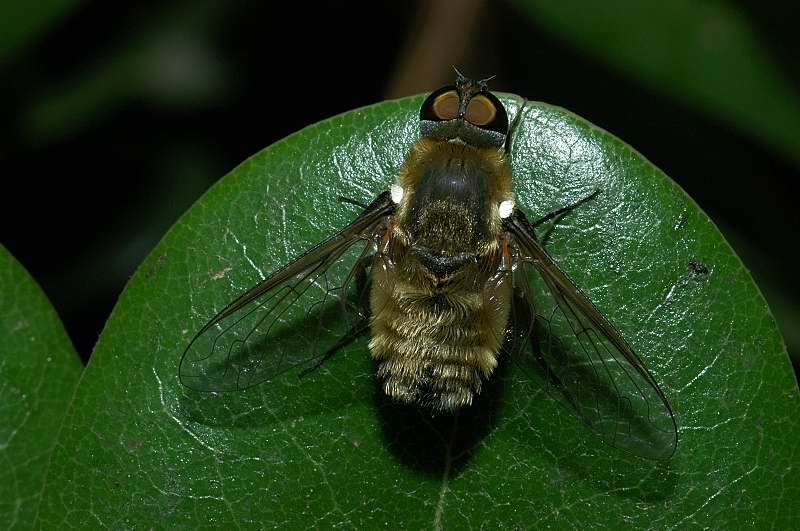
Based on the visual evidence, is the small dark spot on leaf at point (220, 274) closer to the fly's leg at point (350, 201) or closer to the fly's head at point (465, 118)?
the fly's leg at point (350, 201)

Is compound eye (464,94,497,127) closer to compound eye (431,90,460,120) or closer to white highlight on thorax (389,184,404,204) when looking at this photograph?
compound eye (431,90,460,120)

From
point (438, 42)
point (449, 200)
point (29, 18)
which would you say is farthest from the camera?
point (438, 42)

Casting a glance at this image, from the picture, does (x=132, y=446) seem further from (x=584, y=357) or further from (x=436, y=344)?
(x=584, y=357)

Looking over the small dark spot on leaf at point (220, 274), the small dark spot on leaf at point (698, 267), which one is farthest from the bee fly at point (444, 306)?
the small dark spot on leaf at point (698, 267)

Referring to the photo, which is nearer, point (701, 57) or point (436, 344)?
point (436, 344)

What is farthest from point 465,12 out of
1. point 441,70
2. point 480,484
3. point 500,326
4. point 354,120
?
point 480,484

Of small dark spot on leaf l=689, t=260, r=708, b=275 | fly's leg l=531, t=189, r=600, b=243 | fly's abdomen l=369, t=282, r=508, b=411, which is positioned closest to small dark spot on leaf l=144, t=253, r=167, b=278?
fly's abdomen l=369, t=282, r=508, b=411

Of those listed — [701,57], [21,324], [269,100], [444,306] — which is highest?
[269,100]

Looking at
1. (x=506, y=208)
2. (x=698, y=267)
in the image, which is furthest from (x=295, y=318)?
(x=698, y=267)
